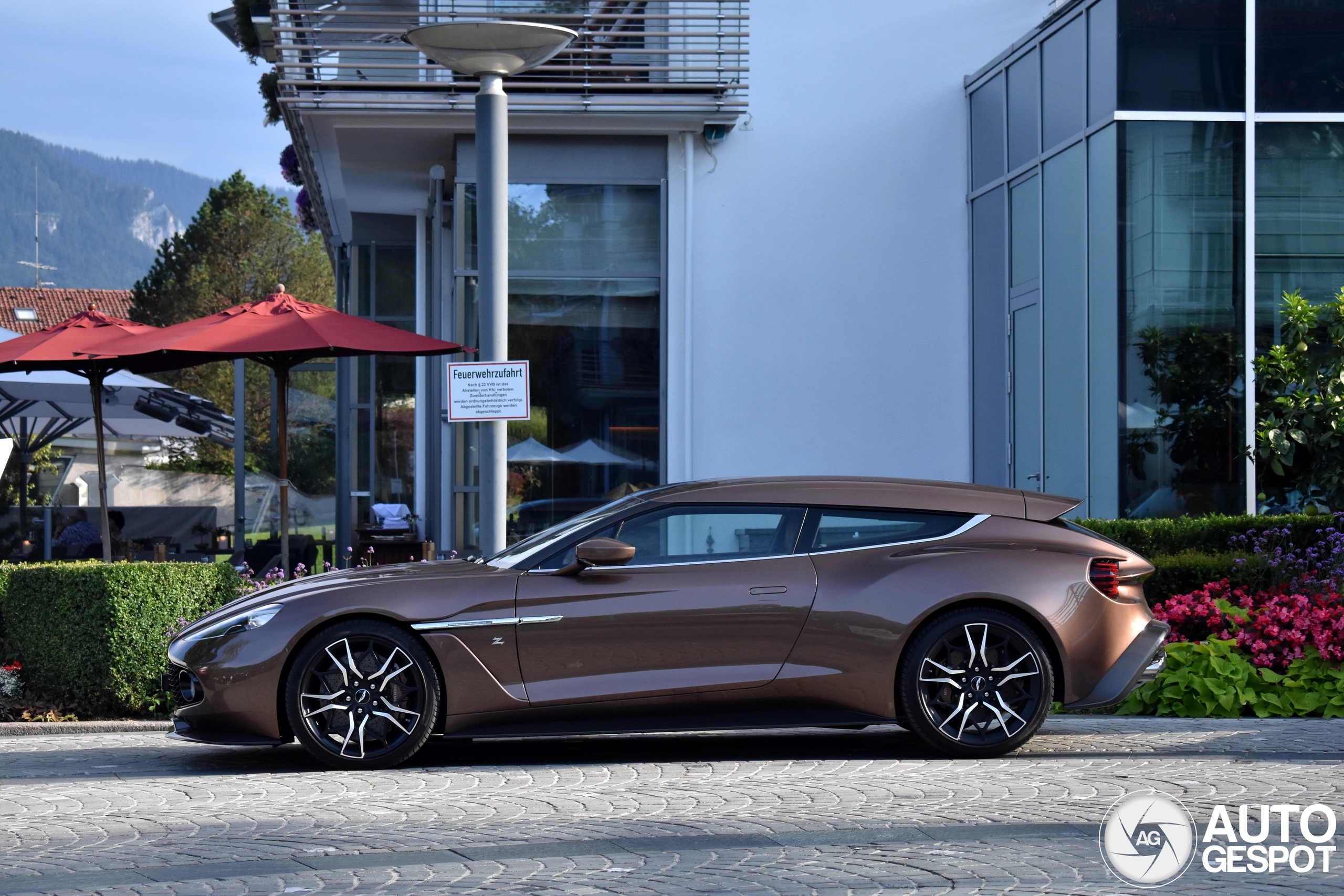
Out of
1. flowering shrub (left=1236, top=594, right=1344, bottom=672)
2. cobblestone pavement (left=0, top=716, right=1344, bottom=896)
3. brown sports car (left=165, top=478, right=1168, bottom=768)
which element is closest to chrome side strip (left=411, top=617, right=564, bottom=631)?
brown sports car (left=165, top=478, right=1168, bottom=768)

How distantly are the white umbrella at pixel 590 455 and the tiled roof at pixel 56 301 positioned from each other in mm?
56893

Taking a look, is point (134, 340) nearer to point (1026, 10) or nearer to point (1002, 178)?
point (1002, 178)

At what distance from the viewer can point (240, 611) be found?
7145 millimetres

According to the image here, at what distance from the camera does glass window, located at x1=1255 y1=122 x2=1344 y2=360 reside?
38.7 feet

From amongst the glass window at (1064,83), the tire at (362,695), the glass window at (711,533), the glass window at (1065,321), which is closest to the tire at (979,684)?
the glass window at (711,533)

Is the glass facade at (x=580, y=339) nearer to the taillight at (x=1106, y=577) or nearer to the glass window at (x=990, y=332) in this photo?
the glass window at (x=990, y=332)

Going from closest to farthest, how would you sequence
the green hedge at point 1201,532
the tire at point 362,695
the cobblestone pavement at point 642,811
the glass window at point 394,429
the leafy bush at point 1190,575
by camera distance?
the cobblestone pavement at point 642,811 → the tire at point 362,695 → the leafy bush at point 1190,575 → the green hedge at point 1201,532 → the glass window at point 394,429

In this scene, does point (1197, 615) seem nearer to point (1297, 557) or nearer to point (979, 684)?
point (1297, 557)

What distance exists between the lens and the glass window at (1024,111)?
43.8 ft

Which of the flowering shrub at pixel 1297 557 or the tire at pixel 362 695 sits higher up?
the flowering shrub at pixel 1297 557

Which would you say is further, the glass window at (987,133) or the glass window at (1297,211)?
the glass window at (987,133)

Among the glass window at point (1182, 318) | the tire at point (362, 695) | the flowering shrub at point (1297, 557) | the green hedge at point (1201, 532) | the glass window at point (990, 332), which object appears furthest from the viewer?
the glass window at point (990, 332)

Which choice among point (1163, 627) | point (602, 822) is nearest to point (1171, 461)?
point (1163, 627)

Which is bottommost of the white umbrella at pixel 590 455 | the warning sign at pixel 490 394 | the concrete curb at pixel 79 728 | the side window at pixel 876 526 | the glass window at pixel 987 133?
the concrete curb at pixel 79 728
